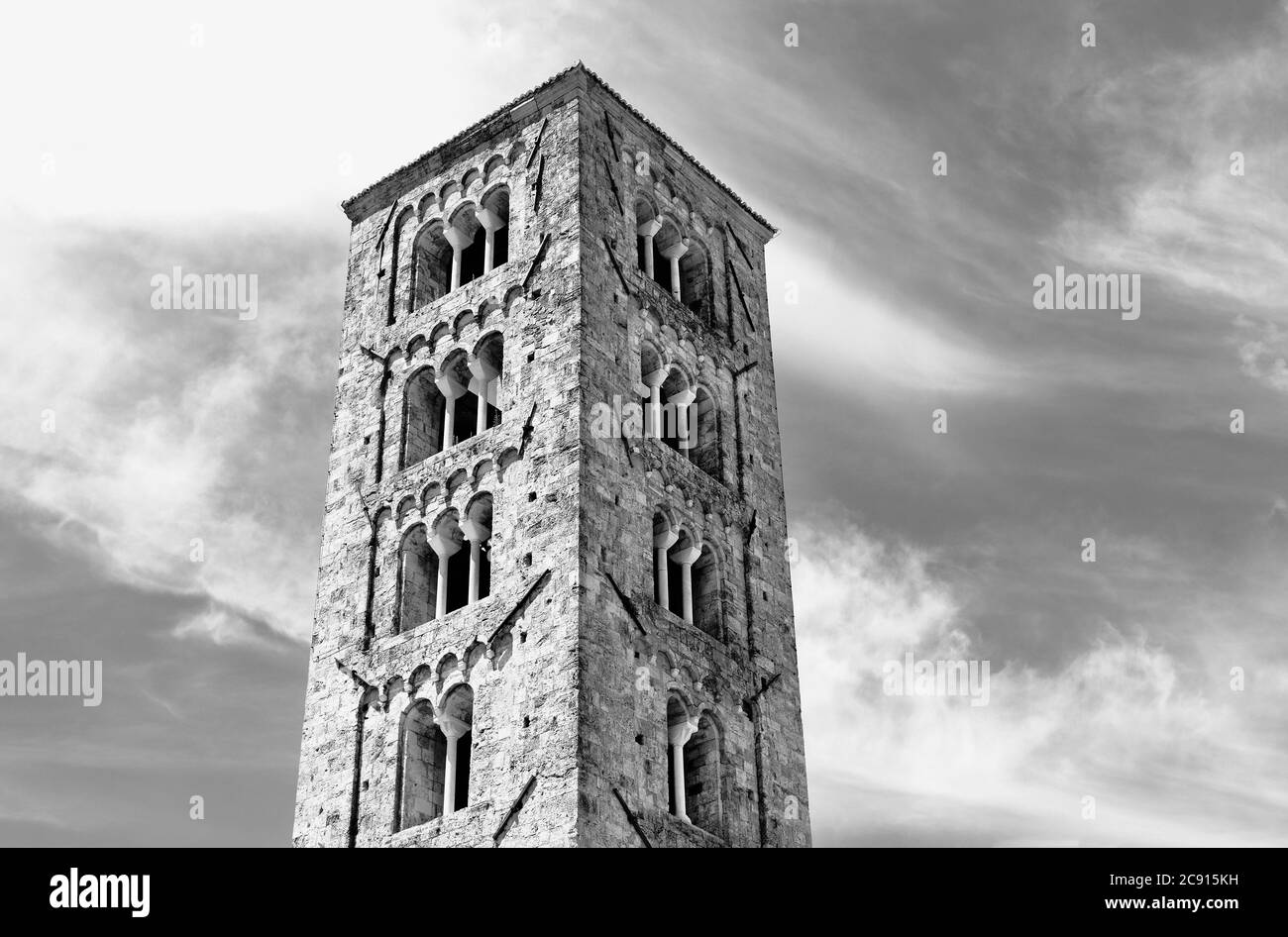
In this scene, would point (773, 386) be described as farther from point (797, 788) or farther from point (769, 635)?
point (797, 788)

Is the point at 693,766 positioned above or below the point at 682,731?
below

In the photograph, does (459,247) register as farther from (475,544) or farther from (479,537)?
(475,544)

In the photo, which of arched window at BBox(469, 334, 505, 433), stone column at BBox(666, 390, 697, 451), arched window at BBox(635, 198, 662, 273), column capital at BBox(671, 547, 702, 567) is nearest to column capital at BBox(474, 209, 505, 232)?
arched window at BBox(635, 198, 662, 273)

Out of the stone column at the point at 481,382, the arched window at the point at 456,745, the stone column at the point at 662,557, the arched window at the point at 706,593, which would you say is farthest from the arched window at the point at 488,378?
the arched window at the point at 456,745

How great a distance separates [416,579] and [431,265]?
358 inches

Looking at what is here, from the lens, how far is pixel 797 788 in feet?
118

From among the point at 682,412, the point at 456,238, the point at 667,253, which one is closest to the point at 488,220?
the point at 456,238

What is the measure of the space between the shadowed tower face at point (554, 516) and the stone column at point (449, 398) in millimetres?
50

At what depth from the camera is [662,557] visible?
36188 millimetres

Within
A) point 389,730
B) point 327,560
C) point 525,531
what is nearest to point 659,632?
point 525,531

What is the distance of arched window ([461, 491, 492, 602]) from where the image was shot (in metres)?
35.5

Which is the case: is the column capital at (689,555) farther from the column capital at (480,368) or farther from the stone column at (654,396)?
the column capital at (480,368)
